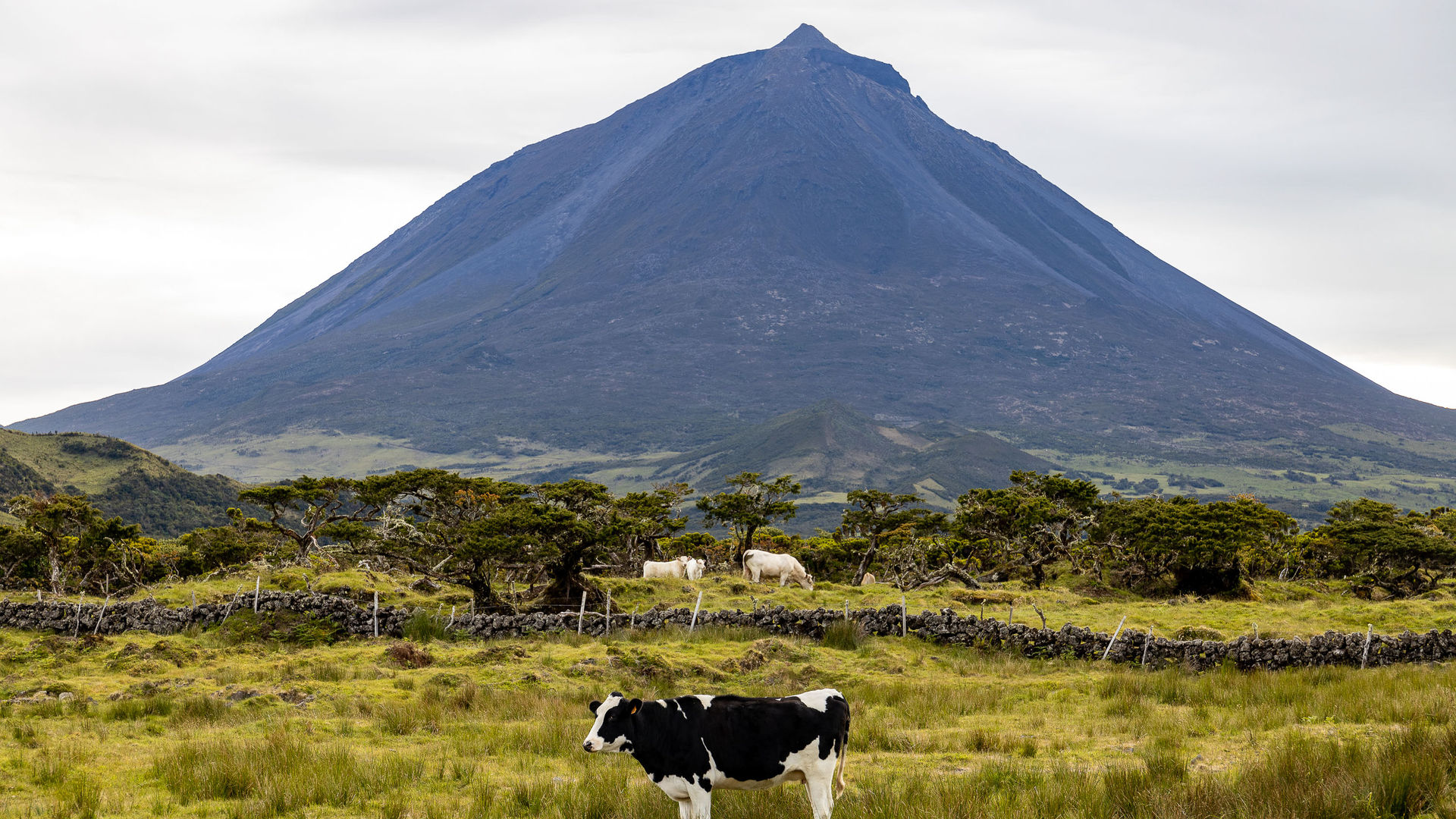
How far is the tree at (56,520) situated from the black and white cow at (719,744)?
30692 millimetres

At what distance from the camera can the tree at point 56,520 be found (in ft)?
111

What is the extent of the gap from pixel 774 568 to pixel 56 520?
24519 millimetres

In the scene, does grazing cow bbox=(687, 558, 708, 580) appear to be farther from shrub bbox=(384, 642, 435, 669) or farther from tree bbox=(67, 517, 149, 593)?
tree bbox=(67, 517, 149, 593)

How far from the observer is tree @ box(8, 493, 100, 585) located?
111 ft

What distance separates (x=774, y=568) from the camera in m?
34.0

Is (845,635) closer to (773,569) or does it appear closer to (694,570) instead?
(773,569)

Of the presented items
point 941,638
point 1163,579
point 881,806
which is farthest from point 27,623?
point 1163,579

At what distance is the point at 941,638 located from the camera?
22.5 m

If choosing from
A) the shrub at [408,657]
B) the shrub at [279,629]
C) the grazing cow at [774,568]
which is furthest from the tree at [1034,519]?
the shrub at [279,629]

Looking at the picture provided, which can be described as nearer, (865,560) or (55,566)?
(55,566)

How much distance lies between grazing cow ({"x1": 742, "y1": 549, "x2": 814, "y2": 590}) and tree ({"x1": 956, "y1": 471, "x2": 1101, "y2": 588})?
27.8 feet

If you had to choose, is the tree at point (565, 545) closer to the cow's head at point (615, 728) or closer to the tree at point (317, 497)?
the tree at point (317, 497)

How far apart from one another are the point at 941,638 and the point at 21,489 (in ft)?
263

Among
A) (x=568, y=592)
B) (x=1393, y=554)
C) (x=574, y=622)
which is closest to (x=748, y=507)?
(x=568, y=592)
